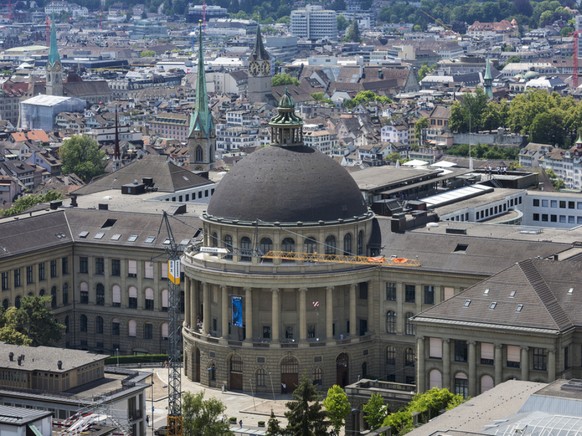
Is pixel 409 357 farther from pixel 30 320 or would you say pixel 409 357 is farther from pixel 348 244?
pixel 30 320

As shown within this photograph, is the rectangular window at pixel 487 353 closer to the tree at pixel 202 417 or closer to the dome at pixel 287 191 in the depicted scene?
the dome at pixel 287 191

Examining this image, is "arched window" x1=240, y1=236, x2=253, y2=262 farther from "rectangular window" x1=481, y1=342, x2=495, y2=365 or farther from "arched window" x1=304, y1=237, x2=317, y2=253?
"rectangular window" x1=481, y1=342, x2=495, y2=365

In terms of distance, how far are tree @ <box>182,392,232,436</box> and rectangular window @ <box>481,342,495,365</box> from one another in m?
25.5

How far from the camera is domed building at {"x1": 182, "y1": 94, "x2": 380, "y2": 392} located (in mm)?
191375

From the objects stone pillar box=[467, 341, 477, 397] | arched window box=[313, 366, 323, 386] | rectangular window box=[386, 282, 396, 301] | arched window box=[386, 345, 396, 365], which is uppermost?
rectangular window box=[386, 282, 396, 301]

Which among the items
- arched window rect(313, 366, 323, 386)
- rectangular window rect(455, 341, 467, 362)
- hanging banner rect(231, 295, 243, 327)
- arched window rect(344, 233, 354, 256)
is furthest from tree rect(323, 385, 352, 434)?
arched window rect(344, 233, 354, 256)

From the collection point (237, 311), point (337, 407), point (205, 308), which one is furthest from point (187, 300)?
point (337, 407)

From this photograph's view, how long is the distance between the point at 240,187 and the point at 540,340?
111 feet

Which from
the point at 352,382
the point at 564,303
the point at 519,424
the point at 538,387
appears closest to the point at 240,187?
the point at 352,382

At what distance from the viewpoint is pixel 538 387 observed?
520ft

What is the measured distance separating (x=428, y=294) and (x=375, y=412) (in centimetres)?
2393

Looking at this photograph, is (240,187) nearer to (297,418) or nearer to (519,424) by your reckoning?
(297,418)

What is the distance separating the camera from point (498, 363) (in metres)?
178

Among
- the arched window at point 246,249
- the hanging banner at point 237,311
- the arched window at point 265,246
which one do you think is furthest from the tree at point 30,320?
the arched window at point 265,246
